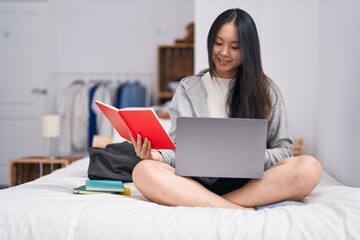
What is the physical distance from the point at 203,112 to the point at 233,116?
11cm

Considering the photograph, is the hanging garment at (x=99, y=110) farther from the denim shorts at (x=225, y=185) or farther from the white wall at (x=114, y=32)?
the denim shorts at (x=225, y=185)

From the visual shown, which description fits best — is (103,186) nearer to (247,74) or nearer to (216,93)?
(216,93)

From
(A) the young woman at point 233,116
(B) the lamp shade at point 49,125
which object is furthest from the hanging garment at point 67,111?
(A) the young woman at point 233,116

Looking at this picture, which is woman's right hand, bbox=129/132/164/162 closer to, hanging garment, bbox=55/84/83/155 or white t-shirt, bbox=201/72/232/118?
white t-shirt, bbox=201/72/232/118

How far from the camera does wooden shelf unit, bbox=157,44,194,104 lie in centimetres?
443

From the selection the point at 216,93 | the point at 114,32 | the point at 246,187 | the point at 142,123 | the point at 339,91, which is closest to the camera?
the point at 142,123

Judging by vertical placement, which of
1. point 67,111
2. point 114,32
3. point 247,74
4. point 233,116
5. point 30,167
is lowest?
point 30,167

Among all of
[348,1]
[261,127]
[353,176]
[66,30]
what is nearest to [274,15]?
[348,1]

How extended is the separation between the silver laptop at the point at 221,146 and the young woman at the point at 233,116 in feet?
0.28

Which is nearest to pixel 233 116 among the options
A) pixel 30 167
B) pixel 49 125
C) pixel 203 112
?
pixel 203 112

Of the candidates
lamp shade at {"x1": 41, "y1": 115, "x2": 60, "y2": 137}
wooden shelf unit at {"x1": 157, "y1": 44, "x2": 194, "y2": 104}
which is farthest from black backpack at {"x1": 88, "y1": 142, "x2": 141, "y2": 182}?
wooden shelf unit at {"x1": 157, "y1": 44, "x2": 194, "y2": 104}

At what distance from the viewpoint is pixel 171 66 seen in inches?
176

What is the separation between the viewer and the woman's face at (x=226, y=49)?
1.65 meters

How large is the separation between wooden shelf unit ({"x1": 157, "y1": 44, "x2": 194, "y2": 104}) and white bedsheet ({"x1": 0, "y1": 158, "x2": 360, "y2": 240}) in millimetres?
3043
